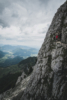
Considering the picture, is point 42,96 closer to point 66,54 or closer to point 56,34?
point 66,54

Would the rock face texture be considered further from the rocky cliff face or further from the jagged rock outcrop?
the jagged rock outcrop

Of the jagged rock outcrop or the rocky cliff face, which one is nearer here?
the rocky cliff face

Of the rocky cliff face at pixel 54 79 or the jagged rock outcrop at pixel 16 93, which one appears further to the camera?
the jagged rock outcrop at pixel 16 93

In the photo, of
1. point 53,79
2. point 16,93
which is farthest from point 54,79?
point 16,93

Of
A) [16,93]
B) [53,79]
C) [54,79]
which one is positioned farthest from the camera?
[16,93]

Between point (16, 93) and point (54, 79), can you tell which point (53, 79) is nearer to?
point (54, 79)

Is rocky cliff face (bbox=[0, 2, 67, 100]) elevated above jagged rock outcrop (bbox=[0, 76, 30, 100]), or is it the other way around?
rocky cliff face (bbox=[0, 2, 67, 100])

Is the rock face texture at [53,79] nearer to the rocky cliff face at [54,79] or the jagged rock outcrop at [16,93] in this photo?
the rocky cliff face at [54,79]

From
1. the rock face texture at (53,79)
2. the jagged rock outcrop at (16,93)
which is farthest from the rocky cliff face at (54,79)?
the jagged rock outcrop at (16,93)

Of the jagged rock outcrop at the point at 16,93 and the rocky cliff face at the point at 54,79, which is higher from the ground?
the rocky cliff face at the point at 54,79

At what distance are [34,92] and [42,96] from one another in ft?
12.1

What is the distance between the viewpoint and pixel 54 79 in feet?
59.7

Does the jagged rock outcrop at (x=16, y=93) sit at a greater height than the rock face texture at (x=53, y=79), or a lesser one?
lesser

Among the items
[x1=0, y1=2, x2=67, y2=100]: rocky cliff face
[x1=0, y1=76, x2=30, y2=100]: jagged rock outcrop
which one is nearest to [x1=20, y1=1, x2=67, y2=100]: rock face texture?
[x1=0, y1=2, x2=67, y2=100]: rocky cliff face
